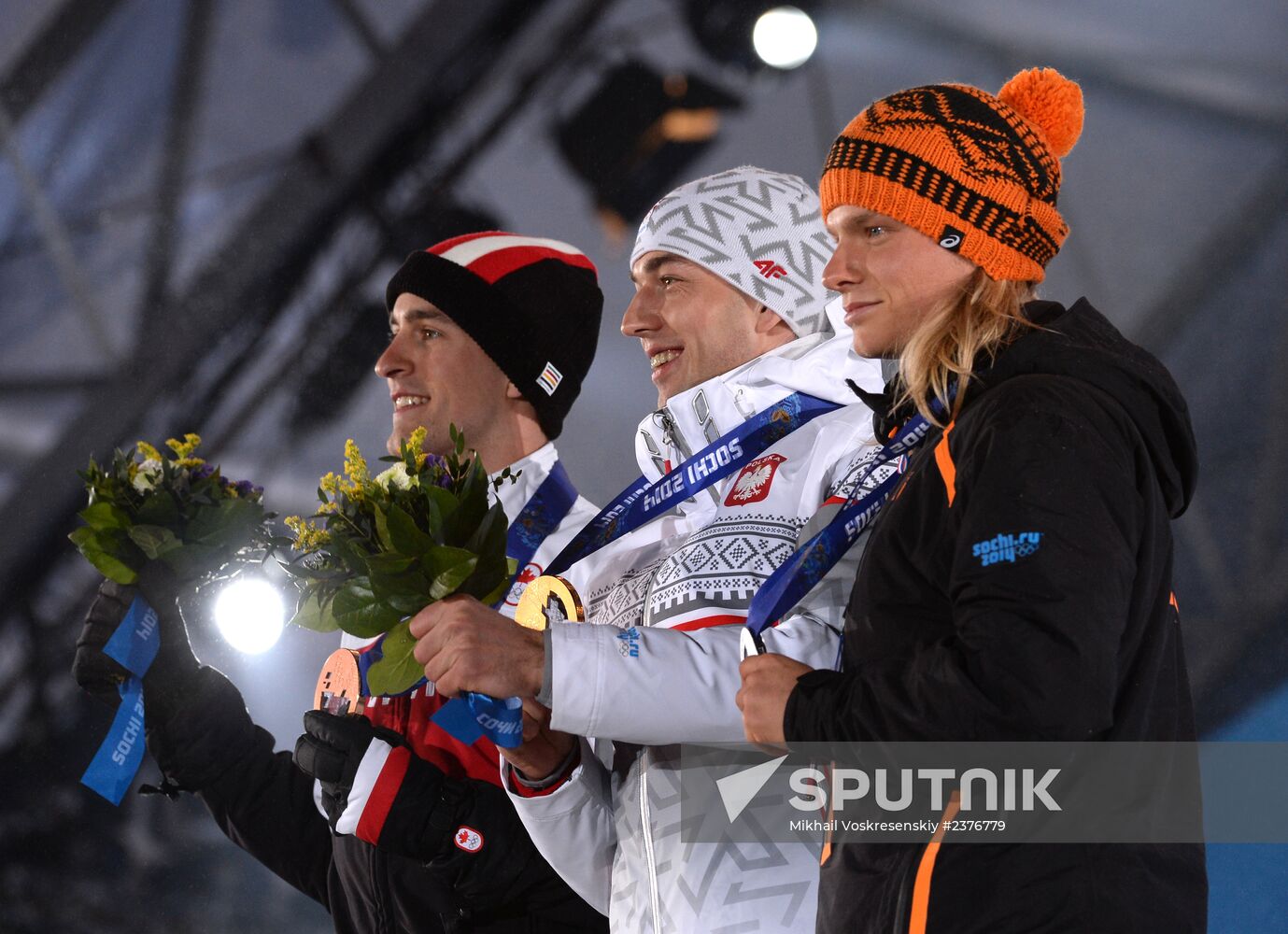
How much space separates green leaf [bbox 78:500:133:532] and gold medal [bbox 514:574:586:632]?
31.9 inches

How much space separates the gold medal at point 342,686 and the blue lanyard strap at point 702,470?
0.48m

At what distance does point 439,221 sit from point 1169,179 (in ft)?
5.84

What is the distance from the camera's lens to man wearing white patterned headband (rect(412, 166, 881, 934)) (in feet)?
5.57

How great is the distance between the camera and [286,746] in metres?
3.68

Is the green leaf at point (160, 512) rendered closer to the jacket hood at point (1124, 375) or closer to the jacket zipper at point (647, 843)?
the jacket zipper at point (647, 843)

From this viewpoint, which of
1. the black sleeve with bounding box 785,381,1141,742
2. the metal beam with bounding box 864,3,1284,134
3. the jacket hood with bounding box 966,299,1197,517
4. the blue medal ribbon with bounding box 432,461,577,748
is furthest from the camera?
the metal beam with bounding box 864,3,1284,134

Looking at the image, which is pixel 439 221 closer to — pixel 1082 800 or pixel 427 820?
pixel 427 820

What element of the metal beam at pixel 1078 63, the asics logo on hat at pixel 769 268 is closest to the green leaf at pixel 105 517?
the asics logo on hat at pixel 769 268

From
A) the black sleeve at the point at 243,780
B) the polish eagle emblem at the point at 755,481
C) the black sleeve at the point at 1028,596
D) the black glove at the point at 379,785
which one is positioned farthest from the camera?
the black sleeve at the point at 243,780

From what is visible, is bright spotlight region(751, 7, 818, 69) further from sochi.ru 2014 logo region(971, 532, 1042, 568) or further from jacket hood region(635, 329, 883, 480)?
sochi.ru 2014 logo region(971, 532, 1042, 568)

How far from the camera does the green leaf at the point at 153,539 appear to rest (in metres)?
2.39

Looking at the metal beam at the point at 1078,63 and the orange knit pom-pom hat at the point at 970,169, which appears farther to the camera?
the metal beam at the point at 1078,63

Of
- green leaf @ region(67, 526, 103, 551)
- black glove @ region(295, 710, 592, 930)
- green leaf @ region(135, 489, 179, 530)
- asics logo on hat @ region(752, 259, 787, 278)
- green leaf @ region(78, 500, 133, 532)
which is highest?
asics logo on hat @ region(752, 259, 787, 278)

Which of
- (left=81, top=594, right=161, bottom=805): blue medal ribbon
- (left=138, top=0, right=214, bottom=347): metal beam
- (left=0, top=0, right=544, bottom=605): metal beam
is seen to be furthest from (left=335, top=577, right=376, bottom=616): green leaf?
(left=138, top=0, right=214, bottom=347): metal beam
